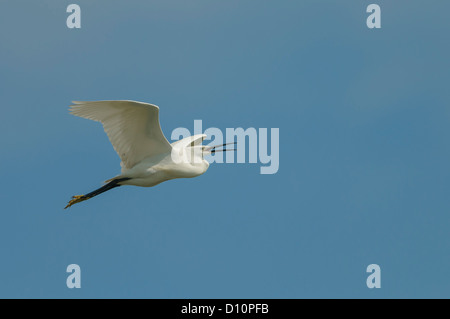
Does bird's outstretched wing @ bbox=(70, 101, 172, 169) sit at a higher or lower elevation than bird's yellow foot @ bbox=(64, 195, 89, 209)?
higher

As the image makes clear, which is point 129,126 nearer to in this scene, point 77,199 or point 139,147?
point 139,147

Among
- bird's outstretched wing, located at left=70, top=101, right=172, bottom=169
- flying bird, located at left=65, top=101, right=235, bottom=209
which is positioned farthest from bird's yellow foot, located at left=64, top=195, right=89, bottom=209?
bird's outstretched wing, located at left=70, top=101, right=172, bottom=169

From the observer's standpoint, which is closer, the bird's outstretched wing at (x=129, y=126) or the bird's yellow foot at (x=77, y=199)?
the bird's outstretched wing at (x=129, y=126)

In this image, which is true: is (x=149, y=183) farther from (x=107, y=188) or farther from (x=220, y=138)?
(x=220, y=138)

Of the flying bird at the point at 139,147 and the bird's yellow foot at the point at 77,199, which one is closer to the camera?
the flying bird at the point at 139,147

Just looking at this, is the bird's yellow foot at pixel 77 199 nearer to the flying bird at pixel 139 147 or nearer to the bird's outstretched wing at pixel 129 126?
the flying bird at pixel 139 147

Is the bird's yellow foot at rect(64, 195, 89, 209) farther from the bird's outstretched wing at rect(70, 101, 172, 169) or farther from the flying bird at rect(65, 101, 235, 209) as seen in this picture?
the bird's outstretched wing at rect(70, 101, 172, 169)

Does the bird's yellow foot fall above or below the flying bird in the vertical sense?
below

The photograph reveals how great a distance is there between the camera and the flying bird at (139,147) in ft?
39.6

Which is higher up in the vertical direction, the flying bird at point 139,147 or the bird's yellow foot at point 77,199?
the flying bird at point 139,147

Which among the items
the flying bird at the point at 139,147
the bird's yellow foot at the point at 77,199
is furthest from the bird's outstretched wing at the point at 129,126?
the bird's yellow foot at the point at 77,199

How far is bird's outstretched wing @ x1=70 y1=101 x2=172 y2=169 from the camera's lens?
39.3 feet

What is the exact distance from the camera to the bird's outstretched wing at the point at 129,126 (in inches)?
472

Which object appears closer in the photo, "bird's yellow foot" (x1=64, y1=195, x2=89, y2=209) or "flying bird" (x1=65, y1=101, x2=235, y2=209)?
"flying bird" (x1=65, y1=101, x2=235, y2=209)
